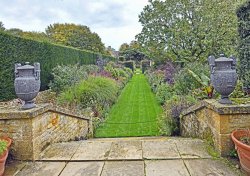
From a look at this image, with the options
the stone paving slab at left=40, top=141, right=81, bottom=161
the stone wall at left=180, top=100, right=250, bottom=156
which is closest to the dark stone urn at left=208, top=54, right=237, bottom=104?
the stone wall at left=180, top=100, right=250, bottom=156

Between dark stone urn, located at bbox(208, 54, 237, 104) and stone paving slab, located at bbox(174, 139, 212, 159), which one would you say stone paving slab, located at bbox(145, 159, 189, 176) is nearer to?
stone paving slab, located at bbox(174, 139, 212, 159)

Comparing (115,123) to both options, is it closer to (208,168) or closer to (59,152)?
(59,152)

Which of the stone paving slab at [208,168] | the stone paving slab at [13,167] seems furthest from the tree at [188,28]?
the stone paving slab at [13,167]

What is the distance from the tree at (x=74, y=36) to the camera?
120 feet


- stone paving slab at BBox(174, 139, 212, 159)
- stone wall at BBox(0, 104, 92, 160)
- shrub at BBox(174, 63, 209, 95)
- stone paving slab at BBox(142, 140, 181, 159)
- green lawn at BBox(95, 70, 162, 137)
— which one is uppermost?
shrub at BBox(174, 63, 209, 95)

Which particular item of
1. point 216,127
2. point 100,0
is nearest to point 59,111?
point 216,127

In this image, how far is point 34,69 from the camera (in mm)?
4059

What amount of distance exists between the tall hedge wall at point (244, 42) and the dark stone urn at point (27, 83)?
501 cm

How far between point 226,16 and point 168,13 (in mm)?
3758

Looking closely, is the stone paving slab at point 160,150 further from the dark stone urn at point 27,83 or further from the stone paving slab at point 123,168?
Result: the dark stone urn at point 27,83

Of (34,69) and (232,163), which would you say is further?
(34,69)

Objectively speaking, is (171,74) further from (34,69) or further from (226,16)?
(34,69)

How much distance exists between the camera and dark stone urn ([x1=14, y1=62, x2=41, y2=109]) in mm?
3875

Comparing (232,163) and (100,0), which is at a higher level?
(100,0)
